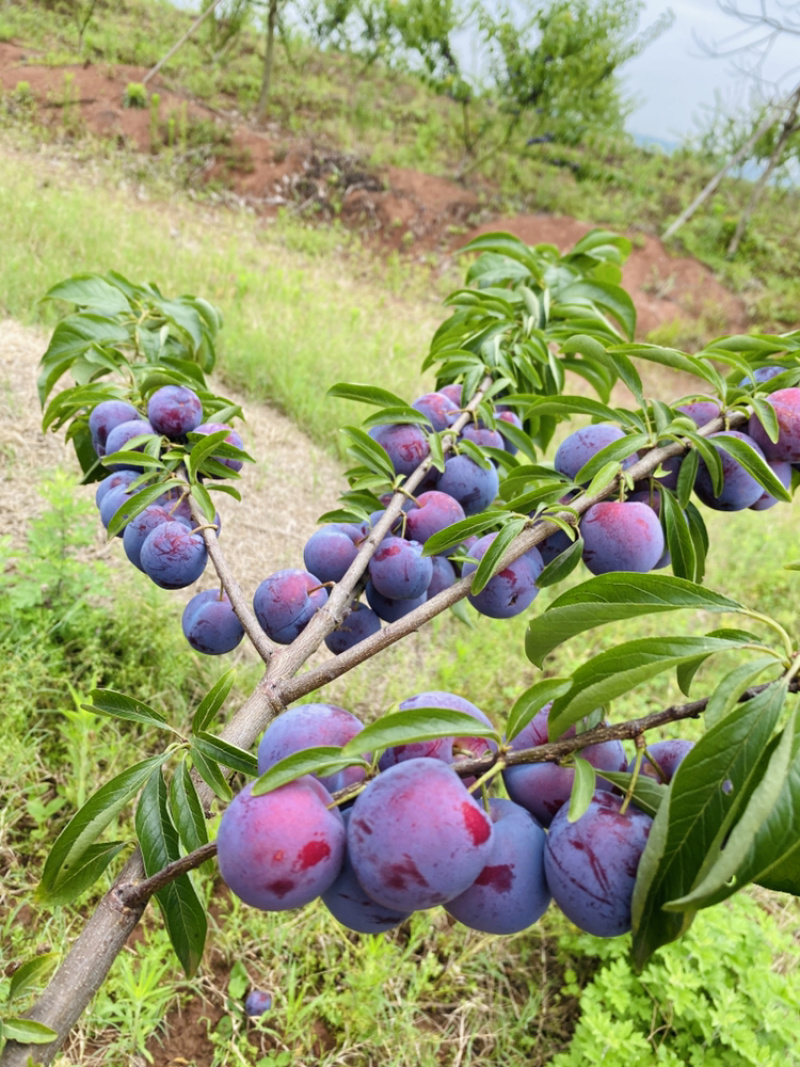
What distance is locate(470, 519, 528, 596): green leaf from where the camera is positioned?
586mm

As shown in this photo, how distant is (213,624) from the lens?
27.5 inches

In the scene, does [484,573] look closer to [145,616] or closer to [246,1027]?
[246,1027]

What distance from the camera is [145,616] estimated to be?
1.64 m

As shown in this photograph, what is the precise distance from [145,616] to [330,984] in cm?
89

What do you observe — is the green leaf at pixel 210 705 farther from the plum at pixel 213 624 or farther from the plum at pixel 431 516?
the plum at pixel 431 516

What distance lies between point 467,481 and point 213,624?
32cm

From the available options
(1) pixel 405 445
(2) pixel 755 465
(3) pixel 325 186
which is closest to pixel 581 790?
(2) pixel 755 465

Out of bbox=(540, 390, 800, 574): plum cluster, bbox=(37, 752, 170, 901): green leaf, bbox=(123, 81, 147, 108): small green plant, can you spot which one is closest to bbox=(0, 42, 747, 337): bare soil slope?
bbox=(123, 81, 147, 108): small green plant

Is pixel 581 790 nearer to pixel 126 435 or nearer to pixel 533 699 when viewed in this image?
pixel 533 699

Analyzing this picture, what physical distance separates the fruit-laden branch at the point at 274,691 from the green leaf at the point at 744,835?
28 cm

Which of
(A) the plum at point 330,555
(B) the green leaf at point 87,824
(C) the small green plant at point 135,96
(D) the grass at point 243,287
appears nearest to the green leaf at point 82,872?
(B) the green leaf at point 87,824

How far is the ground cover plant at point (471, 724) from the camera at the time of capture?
→ 0.37 meters

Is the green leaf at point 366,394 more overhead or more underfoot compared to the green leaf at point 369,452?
more overhead

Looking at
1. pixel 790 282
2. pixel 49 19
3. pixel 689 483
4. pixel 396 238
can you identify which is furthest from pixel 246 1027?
pixel 49 19
